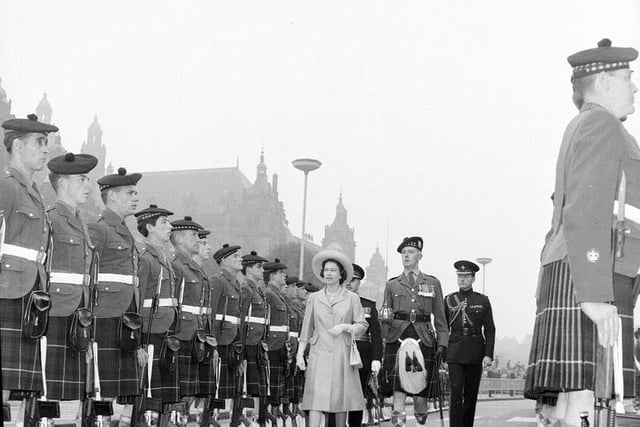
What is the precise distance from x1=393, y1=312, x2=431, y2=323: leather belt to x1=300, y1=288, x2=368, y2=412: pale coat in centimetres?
114

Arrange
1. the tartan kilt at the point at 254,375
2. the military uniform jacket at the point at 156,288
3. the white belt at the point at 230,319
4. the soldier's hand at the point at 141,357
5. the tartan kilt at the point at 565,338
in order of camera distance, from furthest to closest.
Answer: the tartan kilt at the point at 254,375, the white belt at the point at 230,319, the military uniform jacket at the point at 156,288, the soldier's hand at the point at 141,357, the tartan kilt at the point at 565,338

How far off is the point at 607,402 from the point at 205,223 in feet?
237

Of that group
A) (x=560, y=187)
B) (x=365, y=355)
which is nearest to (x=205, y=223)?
(x=365, y=355)

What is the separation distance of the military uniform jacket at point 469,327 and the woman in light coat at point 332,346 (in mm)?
1898

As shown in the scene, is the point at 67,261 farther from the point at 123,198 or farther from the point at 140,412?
the point at 140,412

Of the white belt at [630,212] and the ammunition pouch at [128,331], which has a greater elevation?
the white belt at [630,212]

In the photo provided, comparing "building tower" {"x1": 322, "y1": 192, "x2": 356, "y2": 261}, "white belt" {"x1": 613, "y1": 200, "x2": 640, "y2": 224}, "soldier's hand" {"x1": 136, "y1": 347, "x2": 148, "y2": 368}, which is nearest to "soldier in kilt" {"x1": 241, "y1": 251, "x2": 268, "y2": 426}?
"soldier's hand" {"x1": 136, "y1": 347, "x2": 148, "y2": 368}

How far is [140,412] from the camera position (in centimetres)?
707

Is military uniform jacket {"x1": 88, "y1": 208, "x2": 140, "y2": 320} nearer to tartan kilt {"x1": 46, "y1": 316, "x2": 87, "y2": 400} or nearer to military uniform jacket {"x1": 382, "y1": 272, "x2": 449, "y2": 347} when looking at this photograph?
tartan kilt {"x1": 46, "y1": 316, "x2": 87, "y2": 400}

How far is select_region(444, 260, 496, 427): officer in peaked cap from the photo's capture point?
9.16 m

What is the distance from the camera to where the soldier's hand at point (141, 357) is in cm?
684

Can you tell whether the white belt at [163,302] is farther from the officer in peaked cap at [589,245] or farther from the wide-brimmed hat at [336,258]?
the officer in peaked cap at [589,245]

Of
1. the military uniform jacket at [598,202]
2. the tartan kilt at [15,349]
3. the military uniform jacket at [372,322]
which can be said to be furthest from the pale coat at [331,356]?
the military uniform jacket at [598,202]

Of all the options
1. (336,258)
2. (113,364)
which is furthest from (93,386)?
(336,258)
